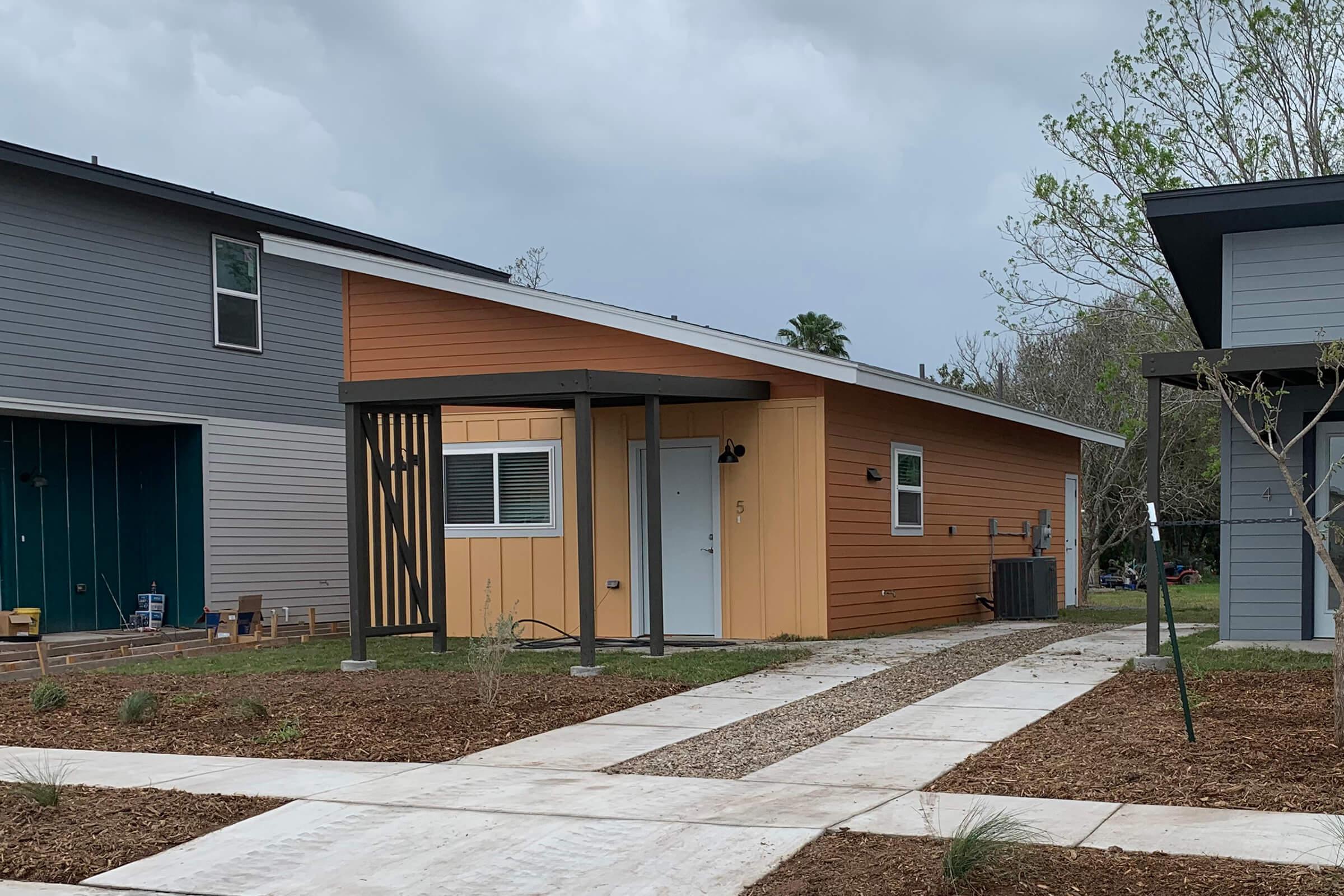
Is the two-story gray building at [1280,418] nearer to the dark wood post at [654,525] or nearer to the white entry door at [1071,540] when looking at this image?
the dark wood post at [654,525]

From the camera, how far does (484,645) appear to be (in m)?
9.39

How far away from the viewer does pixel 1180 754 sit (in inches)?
275

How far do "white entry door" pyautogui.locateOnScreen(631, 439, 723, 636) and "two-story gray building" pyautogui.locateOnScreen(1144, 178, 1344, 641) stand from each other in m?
4.64

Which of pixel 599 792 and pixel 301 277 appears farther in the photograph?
pixel 301 277

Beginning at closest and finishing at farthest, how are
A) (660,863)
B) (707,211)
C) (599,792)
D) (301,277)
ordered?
(660,863) → (599,792) → (301,277) → (707,211)

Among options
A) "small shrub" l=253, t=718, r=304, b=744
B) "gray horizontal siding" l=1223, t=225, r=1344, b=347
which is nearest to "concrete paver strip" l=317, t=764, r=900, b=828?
"small shrub" l=253, t=718, r=304, b=744

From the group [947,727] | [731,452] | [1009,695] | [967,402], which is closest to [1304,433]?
[1009,695]

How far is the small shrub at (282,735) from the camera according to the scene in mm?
8266

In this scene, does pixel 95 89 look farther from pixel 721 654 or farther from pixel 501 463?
pixel 721 654

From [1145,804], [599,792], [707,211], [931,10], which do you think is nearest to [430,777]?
[599,792]

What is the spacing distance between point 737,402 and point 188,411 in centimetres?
684

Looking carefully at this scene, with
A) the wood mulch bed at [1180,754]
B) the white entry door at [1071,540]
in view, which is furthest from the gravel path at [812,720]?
the white entry door at [1071,540]

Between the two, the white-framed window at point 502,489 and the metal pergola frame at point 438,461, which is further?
the white-framed window at point 502,489

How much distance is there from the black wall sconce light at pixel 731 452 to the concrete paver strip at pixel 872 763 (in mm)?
5881
